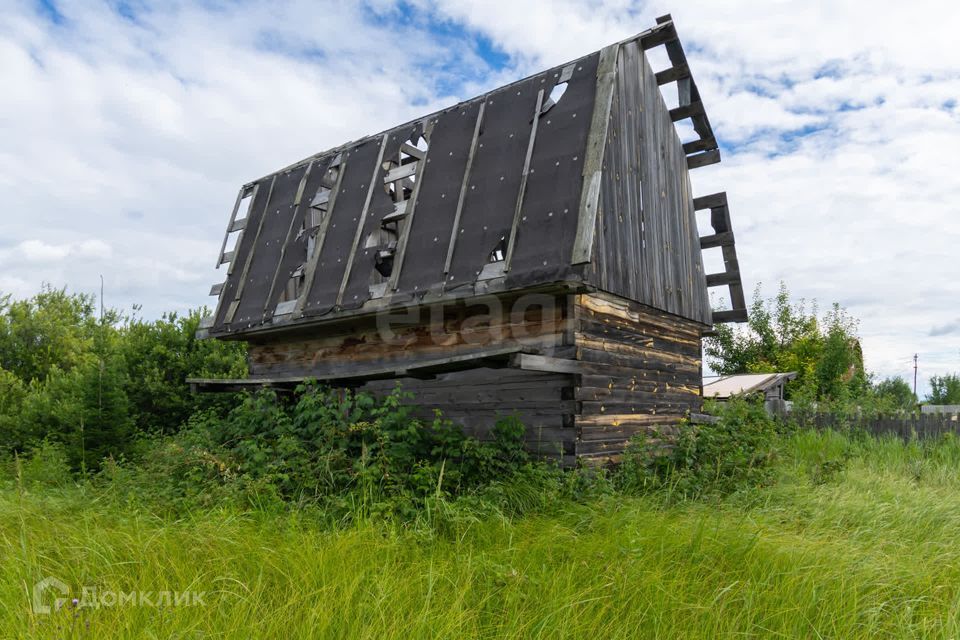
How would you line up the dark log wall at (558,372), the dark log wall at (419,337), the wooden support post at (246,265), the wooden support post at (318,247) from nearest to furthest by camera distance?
1. the dark log wall at (558,372)
2. the dark log wall at (419,337)
3. the wooden support post at (318,247)
4. the wooden support post at (246,265)

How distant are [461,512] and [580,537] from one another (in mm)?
1066

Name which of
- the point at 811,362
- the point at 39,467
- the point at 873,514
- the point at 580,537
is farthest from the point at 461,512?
the point at 811,362

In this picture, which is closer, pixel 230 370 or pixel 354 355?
pixel 354 355

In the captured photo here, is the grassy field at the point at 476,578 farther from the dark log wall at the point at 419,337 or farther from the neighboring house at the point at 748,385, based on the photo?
the neighboring house at the point at 748,385

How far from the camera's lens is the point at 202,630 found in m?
3.35

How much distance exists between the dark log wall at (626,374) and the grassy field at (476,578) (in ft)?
7.22

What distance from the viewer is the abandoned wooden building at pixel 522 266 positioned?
7.56m

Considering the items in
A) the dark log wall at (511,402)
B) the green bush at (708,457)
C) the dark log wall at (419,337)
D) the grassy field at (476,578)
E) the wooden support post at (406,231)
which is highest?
the wooden support post at (406,231)

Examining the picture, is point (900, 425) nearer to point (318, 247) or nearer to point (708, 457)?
point (708, 457)

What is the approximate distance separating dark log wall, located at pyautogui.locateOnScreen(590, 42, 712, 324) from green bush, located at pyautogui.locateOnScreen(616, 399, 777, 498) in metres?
1.85

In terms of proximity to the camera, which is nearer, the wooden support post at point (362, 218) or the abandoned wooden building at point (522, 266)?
the abandoned wooden building at point (522, 266)

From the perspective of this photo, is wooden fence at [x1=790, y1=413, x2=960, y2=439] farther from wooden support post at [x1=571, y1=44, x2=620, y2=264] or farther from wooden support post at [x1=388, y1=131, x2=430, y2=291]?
wooden support post at [x1=388, y1=131, x2=430, y2=291]

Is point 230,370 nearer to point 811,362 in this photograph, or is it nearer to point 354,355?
point 354,355
